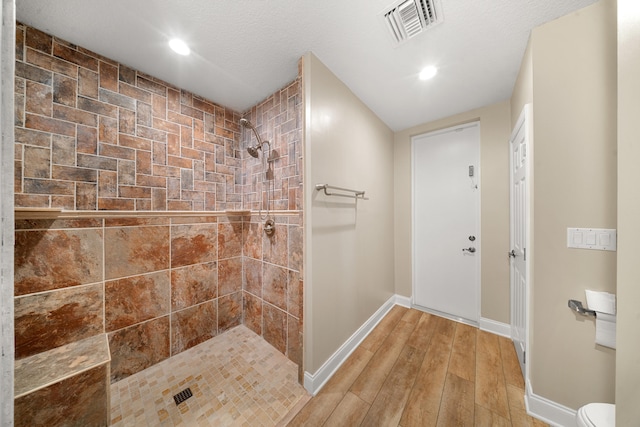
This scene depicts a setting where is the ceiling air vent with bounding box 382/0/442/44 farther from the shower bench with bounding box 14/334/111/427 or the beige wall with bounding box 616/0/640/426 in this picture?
the shower bench with bounding box 14/334/111/427

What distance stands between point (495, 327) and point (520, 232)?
1.13m

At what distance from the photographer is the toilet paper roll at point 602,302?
1033 mm

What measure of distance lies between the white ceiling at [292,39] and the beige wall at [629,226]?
1.94ft

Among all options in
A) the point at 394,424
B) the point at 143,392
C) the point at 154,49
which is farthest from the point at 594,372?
the point at 154,49

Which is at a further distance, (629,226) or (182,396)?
(182,396)

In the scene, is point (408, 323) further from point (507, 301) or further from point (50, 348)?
point (50, 348)

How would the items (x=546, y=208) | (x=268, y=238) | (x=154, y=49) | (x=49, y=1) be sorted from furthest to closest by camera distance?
(x=268, y=238)
(x=154, y=49)
(x=546, y=208)
(x=49, y=1)

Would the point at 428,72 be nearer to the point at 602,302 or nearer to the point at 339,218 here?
the point at 339,218

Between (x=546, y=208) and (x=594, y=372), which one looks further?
(x=546, y=208)

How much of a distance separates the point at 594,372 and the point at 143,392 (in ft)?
9.01

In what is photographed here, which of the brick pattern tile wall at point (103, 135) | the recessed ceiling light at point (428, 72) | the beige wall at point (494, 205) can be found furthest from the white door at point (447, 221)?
the brick pattern tile wall at point (103, 135)

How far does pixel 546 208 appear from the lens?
1.22 m

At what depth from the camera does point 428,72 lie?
163 cm

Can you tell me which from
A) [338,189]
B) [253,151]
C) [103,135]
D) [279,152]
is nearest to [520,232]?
[338,189]
